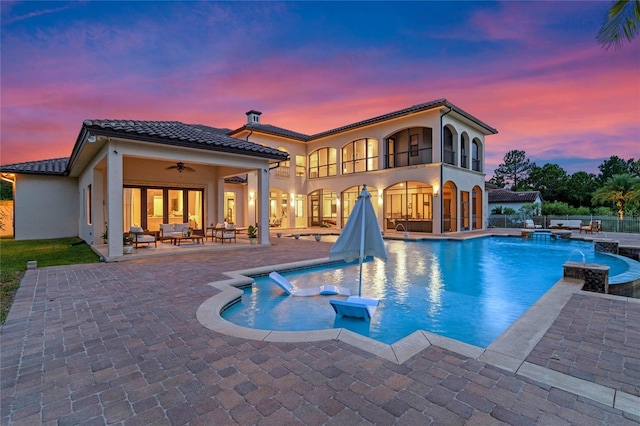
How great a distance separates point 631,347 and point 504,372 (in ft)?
6.22

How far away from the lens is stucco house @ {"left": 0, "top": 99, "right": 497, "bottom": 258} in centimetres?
1102

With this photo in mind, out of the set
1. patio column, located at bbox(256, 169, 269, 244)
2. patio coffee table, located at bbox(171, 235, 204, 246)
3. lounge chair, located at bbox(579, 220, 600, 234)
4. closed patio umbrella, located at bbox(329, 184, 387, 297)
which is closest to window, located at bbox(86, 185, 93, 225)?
patio coffee table, located at bbox(171, 235, 204, 246)

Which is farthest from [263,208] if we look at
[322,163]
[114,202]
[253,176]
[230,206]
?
[322,163]

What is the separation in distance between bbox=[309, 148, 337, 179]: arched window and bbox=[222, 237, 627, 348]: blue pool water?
49.6 feet

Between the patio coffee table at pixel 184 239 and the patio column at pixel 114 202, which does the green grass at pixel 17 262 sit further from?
the patio coffee table at pixel 184 239

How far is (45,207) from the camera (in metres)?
17.5

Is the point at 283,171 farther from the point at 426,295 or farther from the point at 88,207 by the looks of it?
the point at 426,295

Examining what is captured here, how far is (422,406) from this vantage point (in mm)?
2426

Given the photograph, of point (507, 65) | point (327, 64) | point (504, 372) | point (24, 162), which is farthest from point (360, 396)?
point (24, 162)

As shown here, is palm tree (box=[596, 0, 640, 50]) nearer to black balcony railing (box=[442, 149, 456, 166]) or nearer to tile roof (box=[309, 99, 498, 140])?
tile roof (box=[309, 99, 498, 140])

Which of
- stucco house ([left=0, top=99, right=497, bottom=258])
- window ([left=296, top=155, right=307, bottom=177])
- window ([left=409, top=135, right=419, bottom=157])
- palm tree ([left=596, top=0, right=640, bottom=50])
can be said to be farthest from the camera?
window ([left=296, top=155, right=307, bottom=177])

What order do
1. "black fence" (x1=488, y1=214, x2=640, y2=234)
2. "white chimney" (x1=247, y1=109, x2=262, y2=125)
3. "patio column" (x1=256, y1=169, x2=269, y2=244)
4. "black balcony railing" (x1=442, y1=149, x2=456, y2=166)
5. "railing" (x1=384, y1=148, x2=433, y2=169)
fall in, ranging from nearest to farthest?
"patio column" (x1=256, y1=169, x2=269, y2=244)
"black balcony railing" (x1=442, y1=149, x2=456, y2=166)
"black fence" (x1=488, y1=214, x2=640, y2=234)
"railing" (x1=384, y1=148, x2=433, y2=169)
"white chimney" (x1=247, y1=109, x2=262, y2=125)

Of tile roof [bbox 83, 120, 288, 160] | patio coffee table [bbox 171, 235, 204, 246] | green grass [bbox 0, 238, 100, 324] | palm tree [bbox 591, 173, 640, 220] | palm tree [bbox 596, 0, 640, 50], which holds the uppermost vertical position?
palm tree [bbox 596, 0, 640, 50]

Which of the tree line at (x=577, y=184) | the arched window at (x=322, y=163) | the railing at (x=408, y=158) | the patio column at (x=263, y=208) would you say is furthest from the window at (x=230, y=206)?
the tree line at (x=577, y=184)
